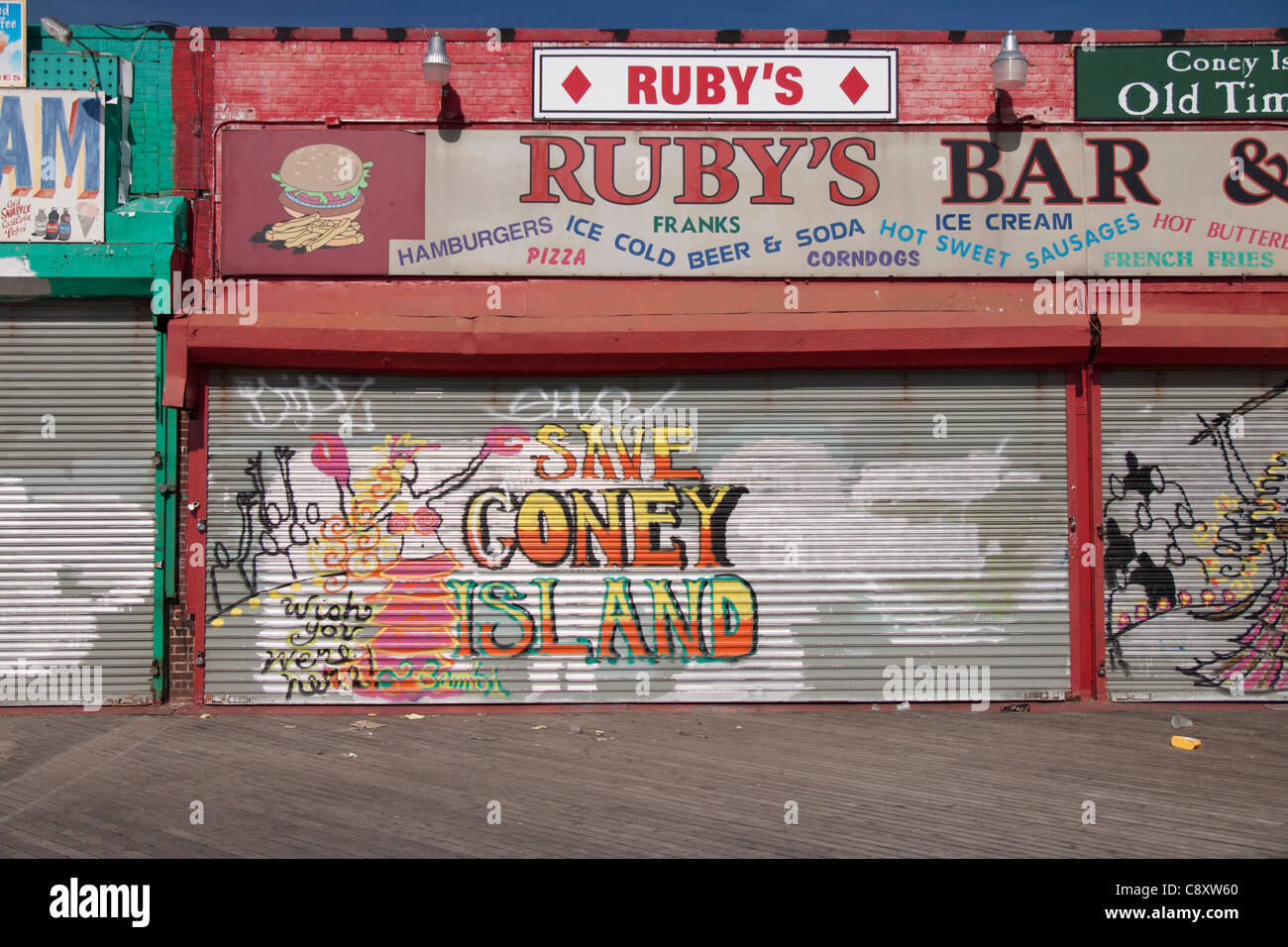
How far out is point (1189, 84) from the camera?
948 centimetres

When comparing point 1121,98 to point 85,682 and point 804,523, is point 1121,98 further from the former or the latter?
point 85,682

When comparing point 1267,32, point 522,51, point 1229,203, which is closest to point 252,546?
point 522,51

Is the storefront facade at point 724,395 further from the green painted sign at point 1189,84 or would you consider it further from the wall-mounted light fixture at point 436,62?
the wall-mounted light fixture at point 436,62

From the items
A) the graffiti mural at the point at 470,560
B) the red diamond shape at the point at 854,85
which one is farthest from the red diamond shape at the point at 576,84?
the graffiti mural at the point at 470,560

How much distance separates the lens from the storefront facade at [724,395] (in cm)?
931

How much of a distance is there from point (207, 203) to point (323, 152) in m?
1.17

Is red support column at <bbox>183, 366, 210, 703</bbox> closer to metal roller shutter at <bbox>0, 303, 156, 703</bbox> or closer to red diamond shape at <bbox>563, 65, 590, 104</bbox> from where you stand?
metal roller shutter at <bbox>0, 303, 156, 703</bbox>

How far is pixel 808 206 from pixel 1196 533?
461 cm

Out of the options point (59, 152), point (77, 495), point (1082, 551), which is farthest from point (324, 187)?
point (1082, 551)

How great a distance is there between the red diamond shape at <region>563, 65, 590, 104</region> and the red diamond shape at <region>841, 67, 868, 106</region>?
2.38m

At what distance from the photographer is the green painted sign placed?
31.1 feet

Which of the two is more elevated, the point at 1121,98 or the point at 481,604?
the point at 1121,98

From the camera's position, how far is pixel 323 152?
9.40 metres

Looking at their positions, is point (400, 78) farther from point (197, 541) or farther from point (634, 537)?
point (634, 537)
